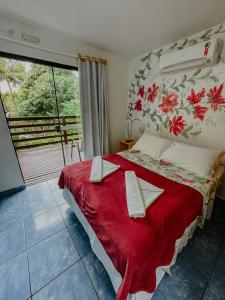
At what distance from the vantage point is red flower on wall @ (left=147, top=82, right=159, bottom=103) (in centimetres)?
245

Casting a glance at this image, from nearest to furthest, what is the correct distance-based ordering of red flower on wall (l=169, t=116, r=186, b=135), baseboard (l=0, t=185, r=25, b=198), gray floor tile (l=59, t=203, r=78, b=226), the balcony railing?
gray floor tile (l=59, t=203, r=78, b=226) < baseboard (l=0, t=185, r=25, b=198) < red flower on wall (l=169, t=116, r=186, b=135) < the balcony railing

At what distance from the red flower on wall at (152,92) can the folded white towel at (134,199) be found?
172cm

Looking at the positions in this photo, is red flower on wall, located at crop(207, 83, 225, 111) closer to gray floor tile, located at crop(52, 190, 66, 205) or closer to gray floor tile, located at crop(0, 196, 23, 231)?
gray floor tile, located at crop(52, 190, 66, 205)

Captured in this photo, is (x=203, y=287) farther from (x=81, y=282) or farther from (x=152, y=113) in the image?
(x=152, y=113)

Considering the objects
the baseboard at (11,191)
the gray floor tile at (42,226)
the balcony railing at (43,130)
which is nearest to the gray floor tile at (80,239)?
the gray floor tile at (42,226)

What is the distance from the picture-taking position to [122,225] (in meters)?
0.96

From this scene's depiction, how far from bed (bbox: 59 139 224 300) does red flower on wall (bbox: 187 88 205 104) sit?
1055 mm

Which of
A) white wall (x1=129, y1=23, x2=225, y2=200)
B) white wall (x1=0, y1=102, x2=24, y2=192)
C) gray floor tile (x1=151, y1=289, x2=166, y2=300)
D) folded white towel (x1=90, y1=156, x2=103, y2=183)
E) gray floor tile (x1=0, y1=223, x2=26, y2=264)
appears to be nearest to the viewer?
gray floor tile (x1=151, y1=289, x2=166, y2=300)

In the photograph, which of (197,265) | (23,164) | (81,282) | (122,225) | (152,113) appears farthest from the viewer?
(23,164)

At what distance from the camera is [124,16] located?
1.57 meters

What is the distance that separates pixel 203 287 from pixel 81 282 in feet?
3.17

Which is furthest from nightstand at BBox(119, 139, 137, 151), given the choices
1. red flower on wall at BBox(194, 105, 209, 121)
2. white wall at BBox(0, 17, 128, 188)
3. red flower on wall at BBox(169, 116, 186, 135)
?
red flower on wall at BBox(194, 105, 209, 121)

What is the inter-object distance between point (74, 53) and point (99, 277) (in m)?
2.84

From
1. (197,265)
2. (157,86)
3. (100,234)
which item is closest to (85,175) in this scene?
(100,234)
